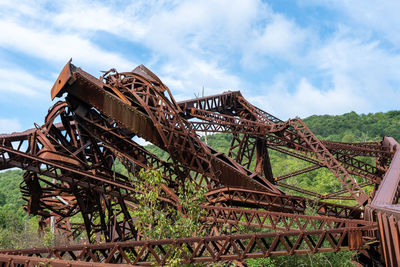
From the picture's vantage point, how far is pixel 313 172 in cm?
5766

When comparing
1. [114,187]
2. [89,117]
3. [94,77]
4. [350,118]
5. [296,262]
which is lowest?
[296,262]

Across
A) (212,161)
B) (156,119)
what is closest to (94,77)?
(156,119)

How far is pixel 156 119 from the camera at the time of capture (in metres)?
13.5

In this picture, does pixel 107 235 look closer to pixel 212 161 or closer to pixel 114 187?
pixel 114 187

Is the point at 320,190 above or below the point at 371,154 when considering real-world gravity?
below

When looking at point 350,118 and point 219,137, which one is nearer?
point 219,137

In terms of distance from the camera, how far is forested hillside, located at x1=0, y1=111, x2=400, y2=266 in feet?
104

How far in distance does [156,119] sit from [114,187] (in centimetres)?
299

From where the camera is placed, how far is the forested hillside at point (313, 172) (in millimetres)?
31842

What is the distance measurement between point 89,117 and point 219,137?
62830mm

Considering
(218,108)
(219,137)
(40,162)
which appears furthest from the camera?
(219,137)

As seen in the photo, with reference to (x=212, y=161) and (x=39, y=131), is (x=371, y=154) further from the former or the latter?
(x=39, y=131)

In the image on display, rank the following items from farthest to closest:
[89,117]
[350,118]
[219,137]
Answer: [350,118]
[219,137]
[89,117]

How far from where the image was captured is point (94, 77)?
12.9 meters
